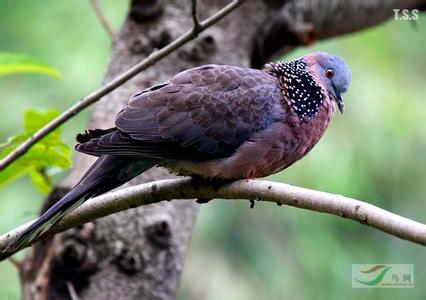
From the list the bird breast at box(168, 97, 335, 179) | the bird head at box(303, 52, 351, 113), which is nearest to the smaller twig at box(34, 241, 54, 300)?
the bird breast at box(168, 97, 335, 179)

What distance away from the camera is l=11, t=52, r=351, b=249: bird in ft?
9.54

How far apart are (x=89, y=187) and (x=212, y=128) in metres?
0.54

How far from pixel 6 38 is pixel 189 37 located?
5.64m

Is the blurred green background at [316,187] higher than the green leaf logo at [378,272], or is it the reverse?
the blurred green background at [316,187]

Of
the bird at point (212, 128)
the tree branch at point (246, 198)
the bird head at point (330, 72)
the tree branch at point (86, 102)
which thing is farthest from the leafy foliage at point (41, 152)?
the bird head at point (330, 72)

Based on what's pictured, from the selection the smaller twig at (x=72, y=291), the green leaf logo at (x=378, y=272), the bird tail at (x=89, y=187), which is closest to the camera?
the bird tail at (x=89, y=187)

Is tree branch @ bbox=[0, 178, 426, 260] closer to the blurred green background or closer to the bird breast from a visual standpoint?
the bird breast

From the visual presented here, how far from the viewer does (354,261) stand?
22.3 feet

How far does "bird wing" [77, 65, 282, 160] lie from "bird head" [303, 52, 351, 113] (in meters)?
0.27

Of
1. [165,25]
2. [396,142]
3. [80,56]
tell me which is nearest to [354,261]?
[396,142]

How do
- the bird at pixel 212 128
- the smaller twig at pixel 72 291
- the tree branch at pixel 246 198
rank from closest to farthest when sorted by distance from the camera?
the tree branch at pixel 246 198, the bird at pixel 212 128, the smaller twig at pixel 72 291

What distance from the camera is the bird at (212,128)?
291cm

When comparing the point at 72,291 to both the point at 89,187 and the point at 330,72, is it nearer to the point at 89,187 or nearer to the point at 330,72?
the point at 89,187

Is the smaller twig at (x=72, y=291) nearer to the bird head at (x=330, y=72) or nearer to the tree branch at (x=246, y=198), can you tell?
the tree branch at (x=246, y=198)
